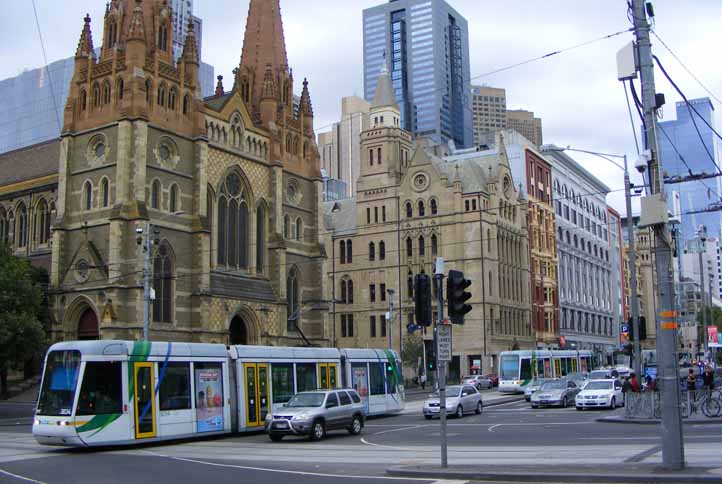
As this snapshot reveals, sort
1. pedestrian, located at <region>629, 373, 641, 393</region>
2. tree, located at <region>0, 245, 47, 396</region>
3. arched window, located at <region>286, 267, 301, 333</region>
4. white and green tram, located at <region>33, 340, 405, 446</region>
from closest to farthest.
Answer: white and green tram, located at <region>33, 340, 405, 446</region> → pedestrian, located at <region>629, 373, 641, 393</region> → tree, located at <region>0, 245, 47, 396</region> → arched window, located at <region>286, 267, 301, 333</region>

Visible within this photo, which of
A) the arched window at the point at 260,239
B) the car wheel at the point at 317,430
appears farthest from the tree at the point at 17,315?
the car wheel at the point at 317,430

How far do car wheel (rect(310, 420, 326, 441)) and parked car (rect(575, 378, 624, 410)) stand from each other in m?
15.5

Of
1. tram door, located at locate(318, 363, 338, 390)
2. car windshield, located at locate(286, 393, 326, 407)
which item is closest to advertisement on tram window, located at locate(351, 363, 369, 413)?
tram door, located at locate(318, 363, 338, 390)

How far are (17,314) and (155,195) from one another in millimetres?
10892

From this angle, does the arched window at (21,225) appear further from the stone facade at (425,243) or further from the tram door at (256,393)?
the tram door at (256,393)

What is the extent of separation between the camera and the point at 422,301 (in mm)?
16094

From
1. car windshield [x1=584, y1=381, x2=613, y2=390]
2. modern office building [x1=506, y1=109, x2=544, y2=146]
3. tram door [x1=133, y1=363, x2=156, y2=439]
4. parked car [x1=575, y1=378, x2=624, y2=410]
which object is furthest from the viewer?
modern office building [x1=506, y1=109, x2=544, y2=146]

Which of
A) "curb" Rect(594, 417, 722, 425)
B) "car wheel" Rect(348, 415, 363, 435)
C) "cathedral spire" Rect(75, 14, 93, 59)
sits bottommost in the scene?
"curb" Rect(594, 417, 722, 425)

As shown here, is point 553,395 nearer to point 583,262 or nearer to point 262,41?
point 262,41

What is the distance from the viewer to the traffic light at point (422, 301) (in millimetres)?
16000

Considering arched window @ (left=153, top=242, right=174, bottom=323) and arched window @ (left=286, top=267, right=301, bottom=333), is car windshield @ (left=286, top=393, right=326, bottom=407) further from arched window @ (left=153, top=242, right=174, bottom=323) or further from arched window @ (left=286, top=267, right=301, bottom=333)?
arched window @ (left=286, top=267, right=301, bottom=333)

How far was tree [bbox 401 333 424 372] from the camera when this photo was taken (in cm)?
6775

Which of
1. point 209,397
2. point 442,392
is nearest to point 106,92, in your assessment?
point 209,397

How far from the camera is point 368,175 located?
7844 centimetres
